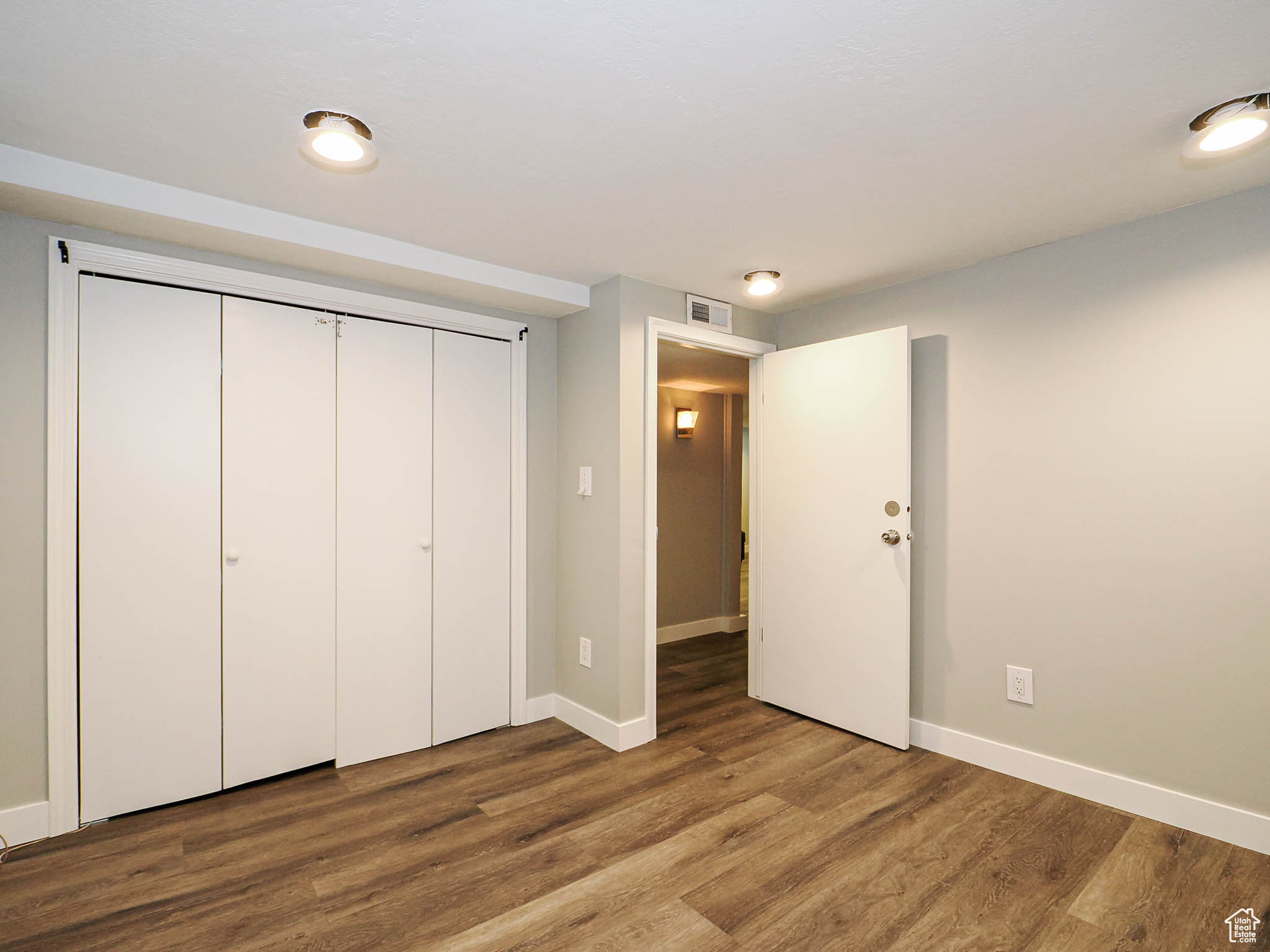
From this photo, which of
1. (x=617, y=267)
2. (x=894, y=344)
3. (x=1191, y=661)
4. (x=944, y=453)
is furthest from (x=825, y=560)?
(x=617, y=267)

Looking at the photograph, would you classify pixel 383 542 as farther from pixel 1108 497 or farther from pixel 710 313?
pixel 1108 497

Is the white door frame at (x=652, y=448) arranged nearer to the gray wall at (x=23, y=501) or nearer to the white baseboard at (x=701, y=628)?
the white baseboard at (x=701, y=628)

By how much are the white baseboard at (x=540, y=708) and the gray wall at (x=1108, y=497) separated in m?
1.92

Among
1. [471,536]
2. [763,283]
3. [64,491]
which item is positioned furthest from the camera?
[471,536]

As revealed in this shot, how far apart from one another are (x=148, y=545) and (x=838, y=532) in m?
3.08

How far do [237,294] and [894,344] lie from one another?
2954mm

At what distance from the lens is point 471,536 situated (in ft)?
10.7

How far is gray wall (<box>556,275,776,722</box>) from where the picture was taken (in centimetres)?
311

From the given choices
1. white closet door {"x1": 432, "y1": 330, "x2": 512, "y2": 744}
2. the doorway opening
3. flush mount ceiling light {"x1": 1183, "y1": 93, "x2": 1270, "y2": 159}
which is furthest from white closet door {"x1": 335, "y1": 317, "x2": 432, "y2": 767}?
flush mount ceiling light {"x1": 1183, "y1": 93, "x2": 1270, "y2": 159}

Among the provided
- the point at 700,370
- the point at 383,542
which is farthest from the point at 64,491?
the point at 700,370

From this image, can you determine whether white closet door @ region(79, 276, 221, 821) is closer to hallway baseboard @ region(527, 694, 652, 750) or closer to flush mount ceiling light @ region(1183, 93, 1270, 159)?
hallway baseboard @ region(527, 694, 652, 750)

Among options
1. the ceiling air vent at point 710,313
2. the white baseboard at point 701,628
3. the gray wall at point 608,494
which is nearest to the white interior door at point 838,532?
the ceiling air vent at point 710,313

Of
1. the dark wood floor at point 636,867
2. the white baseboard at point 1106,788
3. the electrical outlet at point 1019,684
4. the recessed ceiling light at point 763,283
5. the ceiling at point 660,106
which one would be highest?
the ceiling at point 660,106

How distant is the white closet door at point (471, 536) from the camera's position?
3.15 meters
